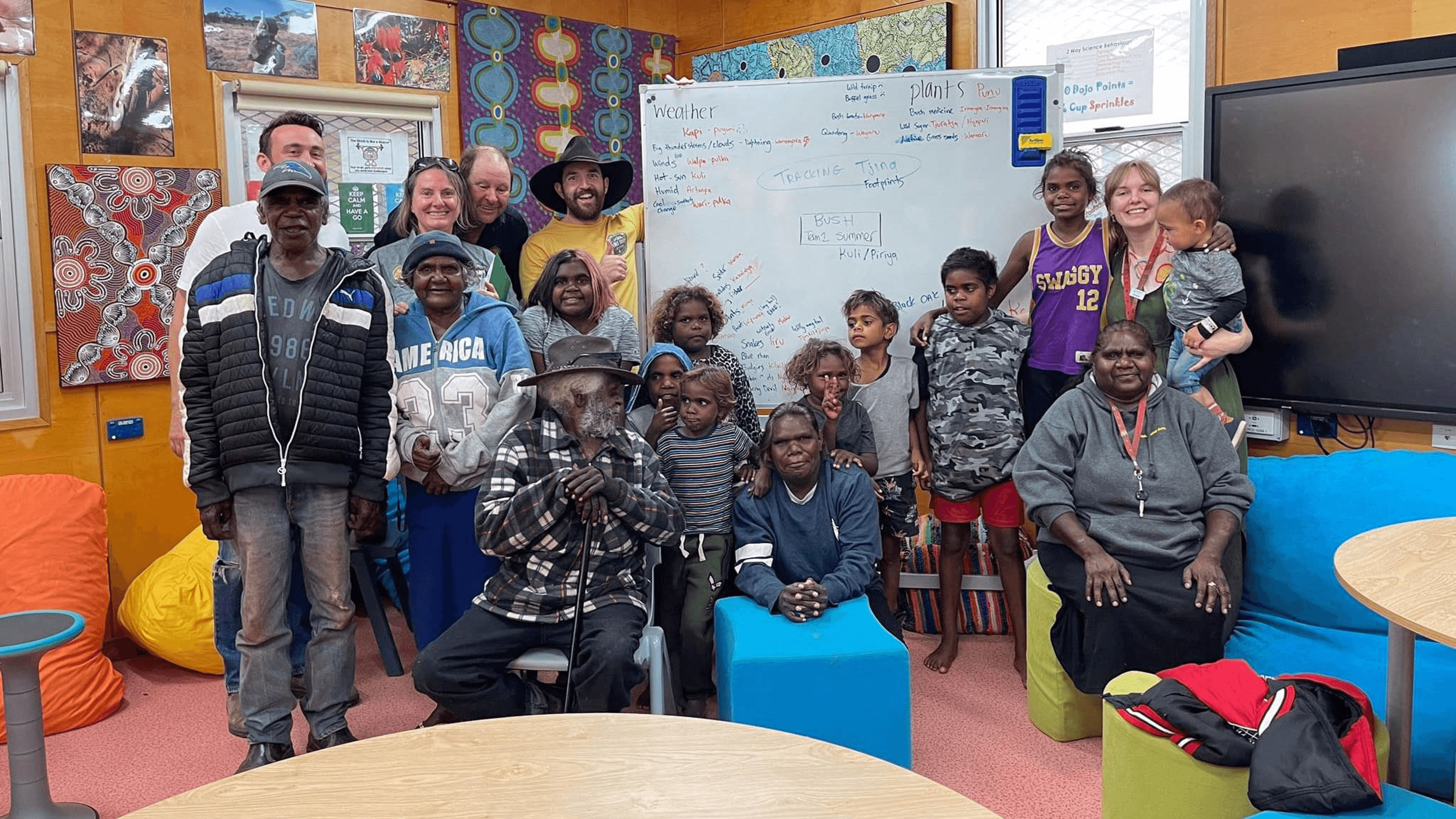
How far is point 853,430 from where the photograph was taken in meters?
3.44

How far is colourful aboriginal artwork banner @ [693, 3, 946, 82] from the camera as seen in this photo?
4.85m

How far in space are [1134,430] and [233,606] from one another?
8.15ft

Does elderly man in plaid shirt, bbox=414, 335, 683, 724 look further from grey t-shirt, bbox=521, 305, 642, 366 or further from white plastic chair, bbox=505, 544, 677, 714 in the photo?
grey t-shirt, bbox=521, 305, 642, 366

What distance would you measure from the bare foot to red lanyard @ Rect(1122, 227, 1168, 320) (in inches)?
46.6

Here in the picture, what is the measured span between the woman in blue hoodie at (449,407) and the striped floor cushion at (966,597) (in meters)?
1.63

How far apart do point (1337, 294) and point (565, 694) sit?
2.86m

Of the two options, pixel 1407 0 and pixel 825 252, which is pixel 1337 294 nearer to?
pixel 1407 0

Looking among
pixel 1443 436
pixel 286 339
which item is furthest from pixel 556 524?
pixel 1443 436

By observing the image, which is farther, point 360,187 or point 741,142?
point 360,187

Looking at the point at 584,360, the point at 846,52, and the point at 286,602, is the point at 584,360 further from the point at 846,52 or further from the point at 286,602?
the point at 846,52

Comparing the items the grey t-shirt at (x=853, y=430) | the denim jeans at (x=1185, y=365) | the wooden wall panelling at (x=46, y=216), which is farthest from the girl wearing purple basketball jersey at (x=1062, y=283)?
the wooden wall panelling at (x=46, y=216)

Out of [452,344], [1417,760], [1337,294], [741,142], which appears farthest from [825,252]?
[1417,760]

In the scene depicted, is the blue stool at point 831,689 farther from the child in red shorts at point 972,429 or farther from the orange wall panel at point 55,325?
the orange wall panel at point 55,325

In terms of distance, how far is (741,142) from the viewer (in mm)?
3957
